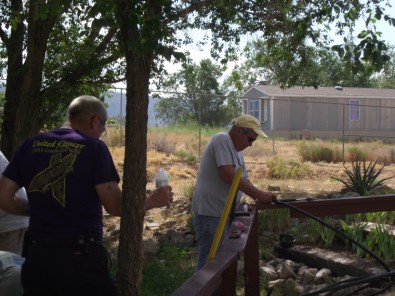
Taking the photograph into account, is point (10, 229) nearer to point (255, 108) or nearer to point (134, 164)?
point (134, 164)

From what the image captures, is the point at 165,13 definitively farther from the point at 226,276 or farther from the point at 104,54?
the point at 104,54

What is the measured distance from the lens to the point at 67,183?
286 cm

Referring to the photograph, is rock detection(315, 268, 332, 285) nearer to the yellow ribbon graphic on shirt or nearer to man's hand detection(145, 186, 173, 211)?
man's hand detection(145, 186, 173, 211)

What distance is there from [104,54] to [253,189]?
512cm

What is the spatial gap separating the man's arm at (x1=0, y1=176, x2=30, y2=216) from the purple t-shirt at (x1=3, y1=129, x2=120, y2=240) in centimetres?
16

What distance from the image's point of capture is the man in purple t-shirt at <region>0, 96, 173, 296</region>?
285cm

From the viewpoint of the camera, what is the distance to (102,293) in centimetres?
291

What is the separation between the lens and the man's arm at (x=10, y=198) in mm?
3076

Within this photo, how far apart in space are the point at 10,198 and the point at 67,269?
0.53m

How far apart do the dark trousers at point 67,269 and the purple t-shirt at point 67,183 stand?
0.06 m

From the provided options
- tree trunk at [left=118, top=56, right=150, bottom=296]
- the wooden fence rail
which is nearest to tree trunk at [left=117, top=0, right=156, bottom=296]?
tree trunk at [left=118, top=56, right=150, bottom=296]

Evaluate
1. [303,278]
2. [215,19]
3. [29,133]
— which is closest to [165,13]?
[303,278]

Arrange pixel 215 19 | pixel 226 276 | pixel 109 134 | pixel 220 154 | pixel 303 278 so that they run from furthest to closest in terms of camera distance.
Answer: pixel 109 134 < pixel 215 19 < pixel 303 278 < pixel 220 154 < pixel 226 276

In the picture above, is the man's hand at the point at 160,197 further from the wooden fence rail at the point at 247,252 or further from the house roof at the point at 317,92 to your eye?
the house roof at the point at 317,92
